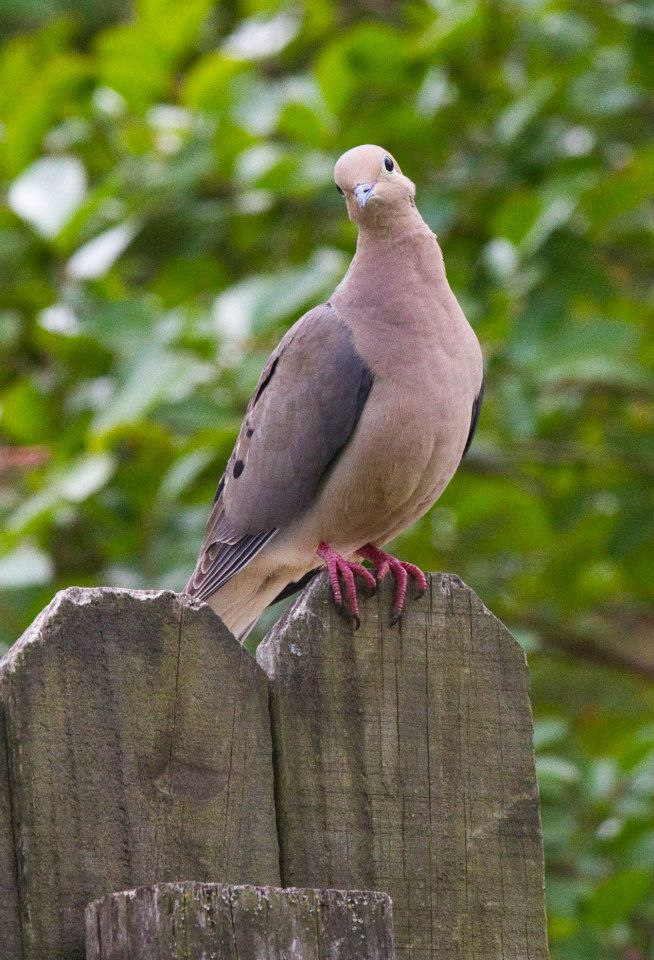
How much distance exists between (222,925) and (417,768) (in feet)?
1.22

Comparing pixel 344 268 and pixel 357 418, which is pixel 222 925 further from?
pixel 344 268

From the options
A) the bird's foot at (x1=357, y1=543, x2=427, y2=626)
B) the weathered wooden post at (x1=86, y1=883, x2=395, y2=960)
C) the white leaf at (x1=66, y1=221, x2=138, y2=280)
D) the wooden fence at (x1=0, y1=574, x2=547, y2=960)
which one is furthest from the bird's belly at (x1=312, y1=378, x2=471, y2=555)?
the white leaf at (x1=66, y1=221, x2=138, y2=280)

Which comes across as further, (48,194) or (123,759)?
(48,194)

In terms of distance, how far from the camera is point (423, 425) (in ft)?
9.06

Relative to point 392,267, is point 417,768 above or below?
below

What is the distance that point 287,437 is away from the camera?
3119 mm

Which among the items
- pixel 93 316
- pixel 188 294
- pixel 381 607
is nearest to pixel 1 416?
pixel 93 316

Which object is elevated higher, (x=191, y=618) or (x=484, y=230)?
(x=484, y=230)

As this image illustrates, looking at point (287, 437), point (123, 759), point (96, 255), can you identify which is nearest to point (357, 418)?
point (287, 437)

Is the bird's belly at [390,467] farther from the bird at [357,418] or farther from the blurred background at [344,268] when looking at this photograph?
the blurred background at [344,268]

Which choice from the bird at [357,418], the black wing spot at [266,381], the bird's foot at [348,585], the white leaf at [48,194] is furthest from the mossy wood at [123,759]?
the white leaf at [48,194]

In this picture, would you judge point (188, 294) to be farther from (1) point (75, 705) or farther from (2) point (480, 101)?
(1) point (75, 705)

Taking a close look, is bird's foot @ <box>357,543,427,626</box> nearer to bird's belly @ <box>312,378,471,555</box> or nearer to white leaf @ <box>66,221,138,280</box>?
bird's belly @ <box>312,378,471,555</box>

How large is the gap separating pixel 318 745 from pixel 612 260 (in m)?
3.67
